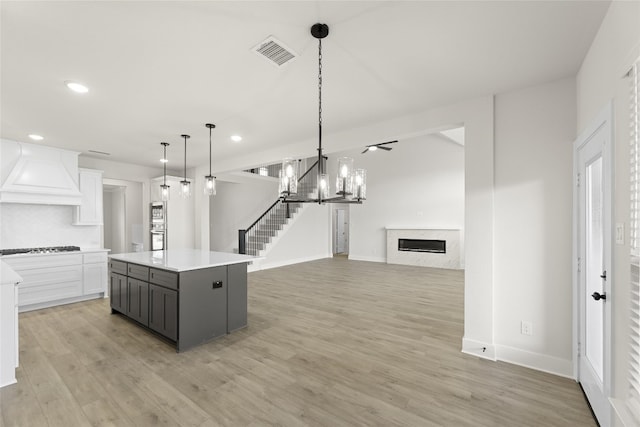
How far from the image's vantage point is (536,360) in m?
2.84

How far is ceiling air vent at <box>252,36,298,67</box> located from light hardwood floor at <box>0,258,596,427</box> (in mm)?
2813

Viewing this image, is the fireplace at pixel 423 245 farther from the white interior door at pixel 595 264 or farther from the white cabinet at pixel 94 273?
the white cabinet at pixel 94 273

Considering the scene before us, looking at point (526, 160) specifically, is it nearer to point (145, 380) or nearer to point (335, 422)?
point (335, 422)

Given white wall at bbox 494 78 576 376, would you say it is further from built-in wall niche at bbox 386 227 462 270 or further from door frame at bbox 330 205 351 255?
door frame at bbox 330 205 351 255

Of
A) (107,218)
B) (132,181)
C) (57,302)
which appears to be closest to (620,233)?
(57,302)

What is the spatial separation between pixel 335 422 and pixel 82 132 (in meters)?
5.23

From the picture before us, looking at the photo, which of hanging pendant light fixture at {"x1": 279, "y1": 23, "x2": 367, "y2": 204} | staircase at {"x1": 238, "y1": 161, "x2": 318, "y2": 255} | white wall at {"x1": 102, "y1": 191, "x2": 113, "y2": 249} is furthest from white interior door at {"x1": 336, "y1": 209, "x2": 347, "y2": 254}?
hanging pendant light fixture at {"x1": 279, "y1": 23, "x2": 367, "y2": 204}

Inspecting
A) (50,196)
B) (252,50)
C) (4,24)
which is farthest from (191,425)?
(50,196)

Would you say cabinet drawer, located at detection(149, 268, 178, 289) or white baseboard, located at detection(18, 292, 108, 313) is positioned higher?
cabinet drawer, located at detection(149, 268, 178, 289)

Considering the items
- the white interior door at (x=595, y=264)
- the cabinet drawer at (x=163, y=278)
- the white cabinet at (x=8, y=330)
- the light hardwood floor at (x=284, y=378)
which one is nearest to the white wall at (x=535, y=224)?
the white interior door at (x=595, y=264)

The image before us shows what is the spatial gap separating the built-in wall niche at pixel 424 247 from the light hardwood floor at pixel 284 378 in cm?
430

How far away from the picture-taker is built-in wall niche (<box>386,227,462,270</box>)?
8.24 meters

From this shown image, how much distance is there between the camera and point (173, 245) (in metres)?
6.93

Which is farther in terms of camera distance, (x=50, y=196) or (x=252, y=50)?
(x=50, y=196)
